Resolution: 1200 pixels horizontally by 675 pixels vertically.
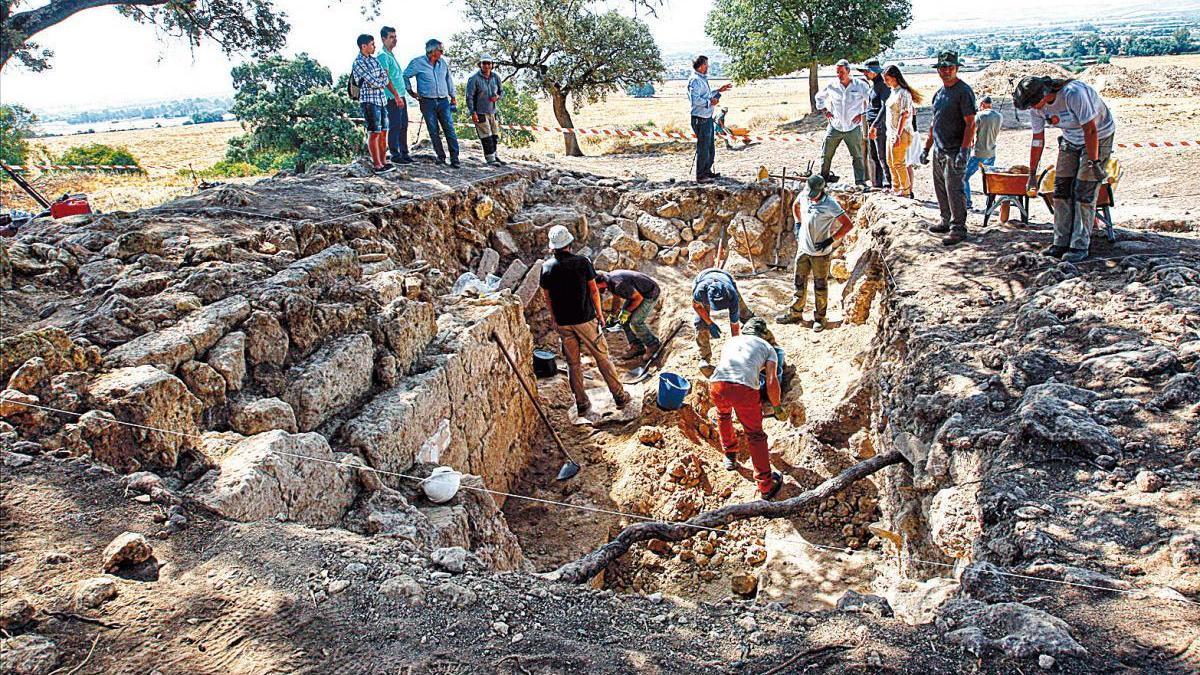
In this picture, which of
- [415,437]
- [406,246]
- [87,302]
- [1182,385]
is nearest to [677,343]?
[406,246]

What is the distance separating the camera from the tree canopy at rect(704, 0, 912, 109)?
20.2 metres

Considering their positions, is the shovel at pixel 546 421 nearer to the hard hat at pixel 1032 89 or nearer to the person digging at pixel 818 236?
the person digging at pixel 818 236

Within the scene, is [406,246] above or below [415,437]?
above

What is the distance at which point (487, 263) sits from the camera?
941 cm

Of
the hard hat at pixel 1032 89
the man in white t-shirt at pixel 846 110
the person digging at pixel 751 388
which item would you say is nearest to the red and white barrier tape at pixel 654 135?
the man in white t-shirt at pixel 846 110

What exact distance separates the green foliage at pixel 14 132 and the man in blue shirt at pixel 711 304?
22.1 meters

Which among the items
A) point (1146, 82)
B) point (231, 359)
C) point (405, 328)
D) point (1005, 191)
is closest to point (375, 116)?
point (405, 328)

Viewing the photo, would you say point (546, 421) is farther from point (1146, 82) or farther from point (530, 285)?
point (1146, 82)

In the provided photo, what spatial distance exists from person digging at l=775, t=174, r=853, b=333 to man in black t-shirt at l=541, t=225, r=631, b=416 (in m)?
2.32

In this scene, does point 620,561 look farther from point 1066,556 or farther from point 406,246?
point 406,246

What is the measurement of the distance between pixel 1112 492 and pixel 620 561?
3.21 m

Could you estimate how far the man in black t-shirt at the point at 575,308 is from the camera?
698 cm

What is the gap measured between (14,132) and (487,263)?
851 inches

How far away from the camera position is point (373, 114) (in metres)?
8.89
